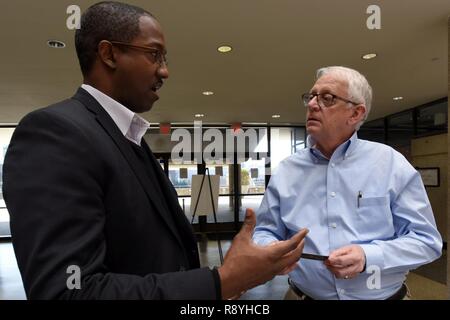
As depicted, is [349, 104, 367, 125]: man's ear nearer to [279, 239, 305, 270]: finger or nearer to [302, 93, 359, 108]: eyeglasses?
Result: [302, 93, 359, 108]: eyeglasses

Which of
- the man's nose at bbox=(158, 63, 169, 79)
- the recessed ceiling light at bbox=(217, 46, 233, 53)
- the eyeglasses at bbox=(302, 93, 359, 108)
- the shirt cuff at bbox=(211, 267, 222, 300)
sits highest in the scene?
the recessed ceiling light at bbox=(217, 46, 233, 53)

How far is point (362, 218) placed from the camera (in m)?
1.20

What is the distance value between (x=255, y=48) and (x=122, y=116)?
2.85 m

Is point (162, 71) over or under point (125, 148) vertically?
over

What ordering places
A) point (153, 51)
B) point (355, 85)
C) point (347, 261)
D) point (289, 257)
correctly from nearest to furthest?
point (289, 257) → point (153, 51) → point (347, 261) → point (355, 85)

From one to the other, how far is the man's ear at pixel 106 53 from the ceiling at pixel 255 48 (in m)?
1.93

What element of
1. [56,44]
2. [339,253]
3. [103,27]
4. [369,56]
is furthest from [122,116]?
[369,56]

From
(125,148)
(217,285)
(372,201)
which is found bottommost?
(217,285)

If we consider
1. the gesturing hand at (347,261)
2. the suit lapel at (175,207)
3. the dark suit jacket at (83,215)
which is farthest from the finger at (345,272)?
the dark suit jacket at (83,215)

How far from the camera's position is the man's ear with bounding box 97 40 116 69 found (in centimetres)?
78

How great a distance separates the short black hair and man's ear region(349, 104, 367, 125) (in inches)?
38.4

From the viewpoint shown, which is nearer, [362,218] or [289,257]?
[289,257]

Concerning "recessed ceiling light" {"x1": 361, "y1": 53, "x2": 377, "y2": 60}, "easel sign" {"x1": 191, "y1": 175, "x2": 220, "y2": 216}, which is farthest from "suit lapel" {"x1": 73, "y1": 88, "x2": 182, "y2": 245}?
"easel sign" {"x1": 191, "y1": 175, "x2": 220, "y2": 216}

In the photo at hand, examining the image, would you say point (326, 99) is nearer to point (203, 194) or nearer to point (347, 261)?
point (347, 261)
